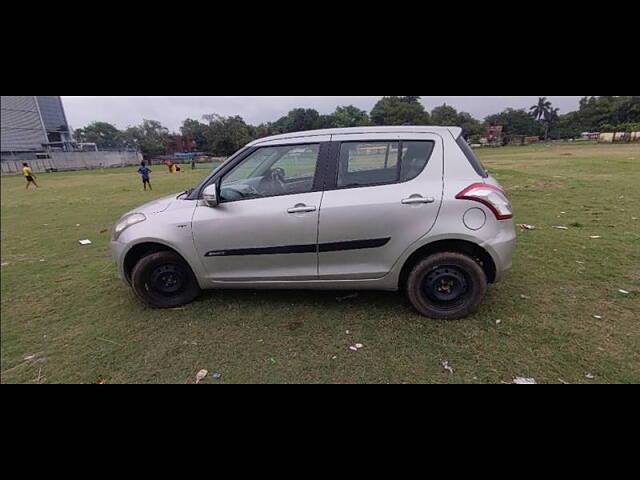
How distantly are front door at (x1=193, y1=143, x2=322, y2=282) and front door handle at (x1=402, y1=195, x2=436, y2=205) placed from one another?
75 cm

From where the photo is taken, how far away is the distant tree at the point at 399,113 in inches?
2063

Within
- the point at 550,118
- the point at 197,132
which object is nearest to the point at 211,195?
the point at 197,132

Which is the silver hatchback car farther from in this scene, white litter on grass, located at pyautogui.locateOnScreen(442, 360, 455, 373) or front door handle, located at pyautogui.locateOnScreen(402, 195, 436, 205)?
white litter on grass, located at pyautogui.locateOnScreen(442, 360, 455, 373)

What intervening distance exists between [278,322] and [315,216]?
41.4 inches

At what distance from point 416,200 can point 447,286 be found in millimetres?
854

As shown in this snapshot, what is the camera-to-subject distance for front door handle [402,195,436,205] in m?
2.57

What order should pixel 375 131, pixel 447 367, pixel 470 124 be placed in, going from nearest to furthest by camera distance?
pixel 447 367
pixel 375 131
pixel 470 124

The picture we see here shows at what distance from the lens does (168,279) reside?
10.4 feet

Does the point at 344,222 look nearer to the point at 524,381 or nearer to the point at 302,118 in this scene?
the point at 524,381

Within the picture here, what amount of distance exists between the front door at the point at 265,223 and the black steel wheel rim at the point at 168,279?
39 cm

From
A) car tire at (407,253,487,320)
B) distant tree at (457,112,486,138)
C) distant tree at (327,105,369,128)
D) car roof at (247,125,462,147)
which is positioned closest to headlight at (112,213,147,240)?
car roof at (247,125,462,147)

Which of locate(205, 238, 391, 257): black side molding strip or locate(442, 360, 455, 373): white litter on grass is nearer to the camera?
locate(442, 360, 455, 373): white litter on grass

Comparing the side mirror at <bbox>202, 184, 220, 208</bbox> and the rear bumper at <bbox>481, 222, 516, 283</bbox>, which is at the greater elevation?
the side mirror at <bbox>202, 184, 220, 208</bbox>

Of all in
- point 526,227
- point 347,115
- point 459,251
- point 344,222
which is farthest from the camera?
point 347,115
